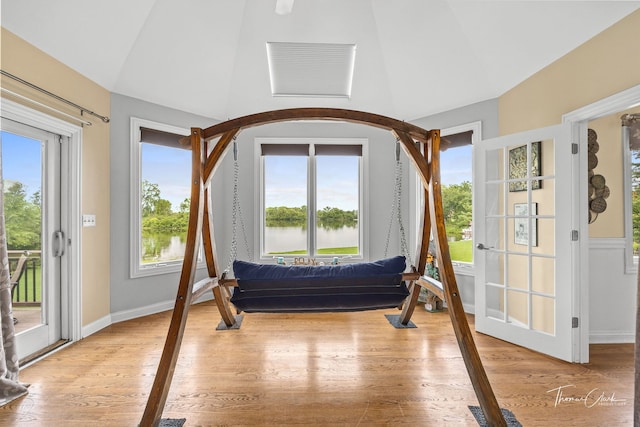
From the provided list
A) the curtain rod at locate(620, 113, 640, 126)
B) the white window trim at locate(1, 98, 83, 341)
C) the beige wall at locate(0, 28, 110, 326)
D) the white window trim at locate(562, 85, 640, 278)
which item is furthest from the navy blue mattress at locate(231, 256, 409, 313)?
the curtain rod at locate(620, 113, 640, 126)

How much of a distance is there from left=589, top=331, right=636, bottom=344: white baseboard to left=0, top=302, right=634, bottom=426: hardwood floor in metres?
0.10

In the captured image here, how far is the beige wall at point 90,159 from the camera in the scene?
95.7 inches

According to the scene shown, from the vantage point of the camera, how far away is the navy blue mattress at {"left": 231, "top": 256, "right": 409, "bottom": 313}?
1.92 m

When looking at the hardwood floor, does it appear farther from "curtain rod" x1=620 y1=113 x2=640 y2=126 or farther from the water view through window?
"curtain rod" x1=620 y1=113 x2=640 y2=126

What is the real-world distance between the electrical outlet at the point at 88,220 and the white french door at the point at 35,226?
178 millimetres

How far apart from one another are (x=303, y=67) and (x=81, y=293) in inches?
131

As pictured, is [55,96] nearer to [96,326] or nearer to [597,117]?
[96,326]

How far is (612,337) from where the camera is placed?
275 cm

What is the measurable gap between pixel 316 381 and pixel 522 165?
102 inches

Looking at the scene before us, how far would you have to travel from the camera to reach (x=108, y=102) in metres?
3.20

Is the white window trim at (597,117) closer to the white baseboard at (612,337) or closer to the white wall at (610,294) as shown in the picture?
the white wall at (610,294)

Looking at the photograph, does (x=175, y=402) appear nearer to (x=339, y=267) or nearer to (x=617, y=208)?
(x=339, y=267)

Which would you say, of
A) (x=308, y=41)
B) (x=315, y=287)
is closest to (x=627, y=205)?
(x=315, y=287)

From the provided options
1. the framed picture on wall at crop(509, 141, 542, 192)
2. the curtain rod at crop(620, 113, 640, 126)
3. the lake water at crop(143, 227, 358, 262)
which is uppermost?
the curtain rod at crop(620, 113, 640, 126)
